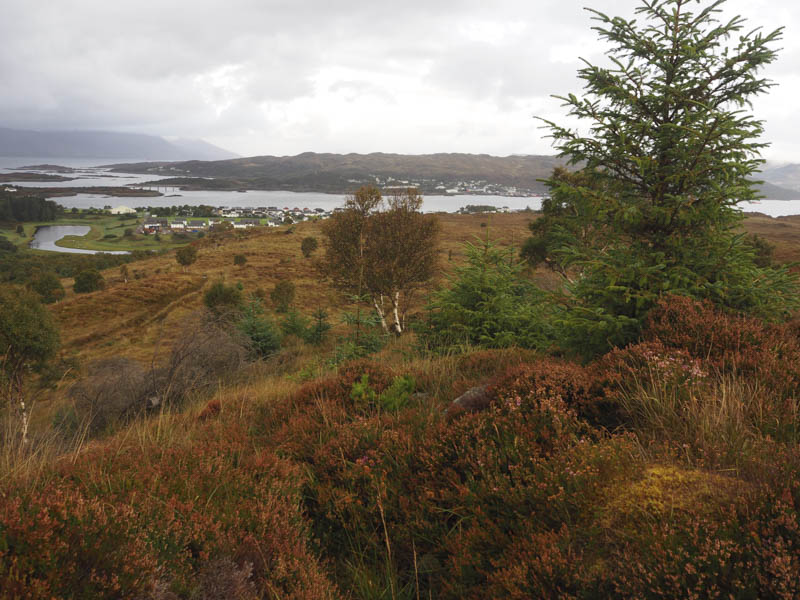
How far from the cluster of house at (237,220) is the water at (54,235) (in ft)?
55.7

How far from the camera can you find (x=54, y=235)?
108625mm

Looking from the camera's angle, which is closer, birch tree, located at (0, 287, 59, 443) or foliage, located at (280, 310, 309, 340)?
birch tree, located at (0, 287, 59, 443)

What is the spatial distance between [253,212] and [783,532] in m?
132

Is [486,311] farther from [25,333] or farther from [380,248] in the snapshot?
[25,333]

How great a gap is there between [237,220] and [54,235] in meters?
50.5

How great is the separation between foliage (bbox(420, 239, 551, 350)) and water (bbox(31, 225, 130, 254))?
102 metres

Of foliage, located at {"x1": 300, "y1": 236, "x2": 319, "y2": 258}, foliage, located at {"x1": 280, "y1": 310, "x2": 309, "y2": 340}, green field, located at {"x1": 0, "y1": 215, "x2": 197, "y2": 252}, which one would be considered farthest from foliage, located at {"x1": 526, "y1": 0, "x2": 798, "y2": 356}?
green field, located at {"x1": 0, "y1": 215, "x2": 197, "y2": 252}

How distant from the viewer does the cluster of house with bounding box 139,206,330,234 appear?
101m

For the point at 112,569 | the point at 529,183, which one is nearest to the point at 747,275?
the point at 112,569

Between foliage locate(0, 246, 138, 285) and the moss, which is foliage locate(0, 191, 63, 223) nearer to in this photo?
foliage locate(0, 246, 138, 285)

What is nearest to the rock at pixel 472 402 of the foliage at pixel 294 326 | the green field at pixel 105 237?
the foliage at pixel 294 326

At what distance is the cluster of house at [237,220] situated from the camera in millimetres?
101000

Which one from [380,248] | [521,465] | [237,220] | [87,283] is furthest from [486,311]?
[237,220]

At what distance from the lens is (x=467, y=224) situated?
229ft
